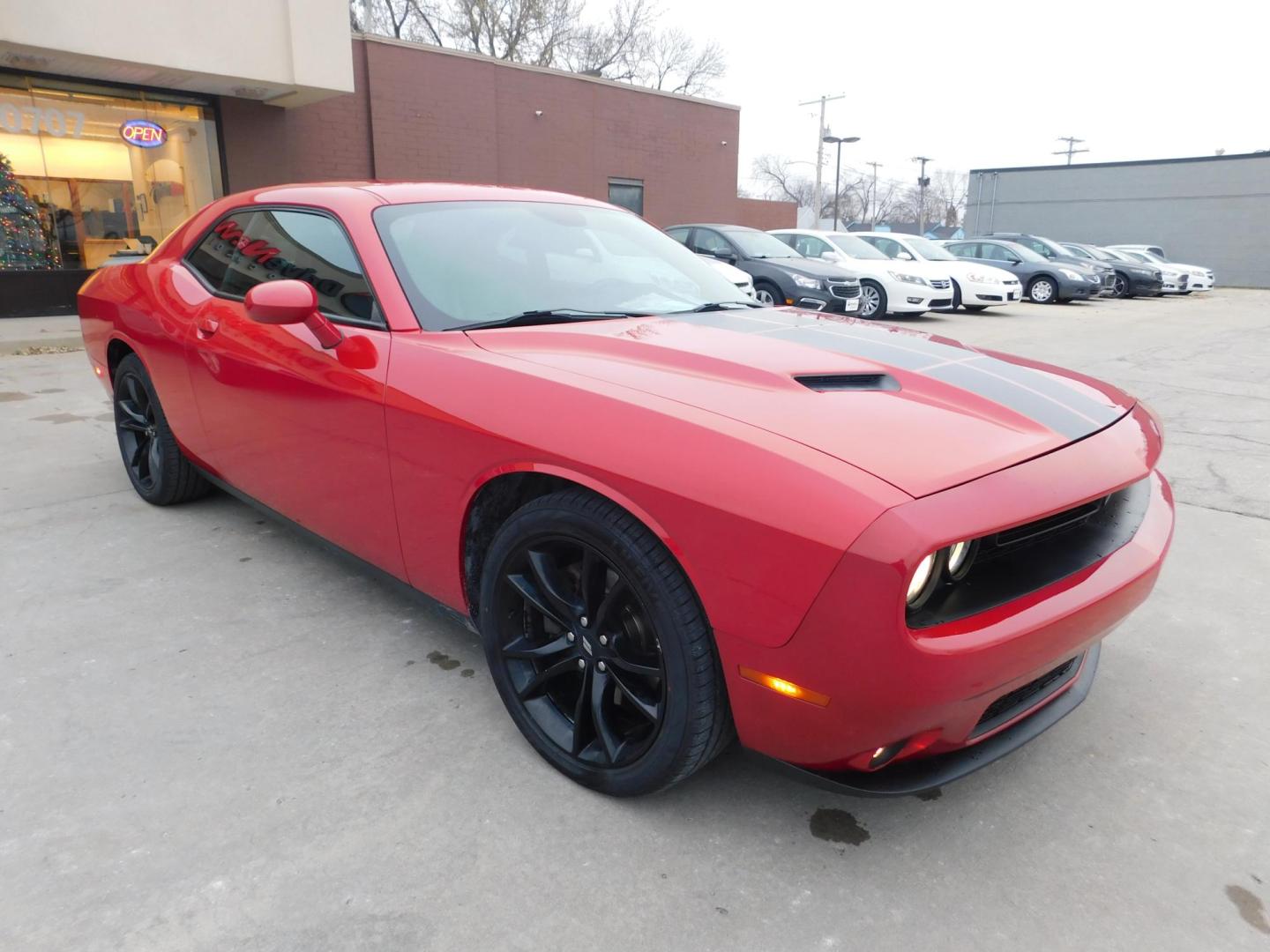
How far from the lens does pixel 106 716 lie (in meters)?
2.36

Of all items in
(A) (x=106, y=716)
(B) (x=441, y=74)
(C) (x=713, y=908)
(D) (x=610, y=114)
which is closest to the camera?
(C) (x=713, y=908)

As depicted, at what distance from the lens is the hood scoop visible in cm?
200

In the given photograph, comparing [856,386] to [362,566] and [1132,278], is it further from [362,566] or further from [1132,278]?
[1132,278]

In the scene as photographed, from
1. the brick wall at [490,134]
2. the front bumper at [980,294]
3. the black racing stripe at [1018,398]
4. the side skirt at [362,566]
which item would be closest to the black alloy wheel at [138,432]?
the side skirt at [362,566]

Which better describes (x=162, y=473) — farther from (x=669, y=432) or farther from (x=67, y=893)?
(x=669, y=432)

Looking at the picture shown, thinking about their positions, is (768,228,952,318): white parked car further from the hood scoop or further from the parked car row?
the hood scoop

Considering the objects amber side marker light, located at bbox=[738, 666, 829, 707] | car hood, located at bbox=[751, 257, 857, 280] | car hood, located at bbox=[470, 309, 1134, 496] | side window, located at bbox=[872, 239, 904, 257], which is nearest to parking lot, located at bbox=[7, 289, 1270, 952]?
amber side marker light, located at bbox=[738, 666, 829, 707]

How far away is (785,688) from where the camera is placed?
1622mm

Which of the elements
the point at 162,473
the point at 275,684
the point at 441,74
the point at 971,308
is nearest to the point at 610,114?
the point at 441,74

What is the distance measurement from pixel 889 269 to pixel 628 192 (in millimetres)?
7960

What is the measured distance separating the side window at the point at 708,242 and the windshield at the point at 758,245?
0.15 meters

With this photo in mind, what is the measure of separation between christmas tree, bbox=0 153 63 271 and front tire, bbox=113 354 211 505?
918 cm

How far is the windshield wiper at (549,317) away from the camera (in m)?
2.46

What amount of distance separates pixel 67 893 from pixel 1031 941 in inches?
76.7
